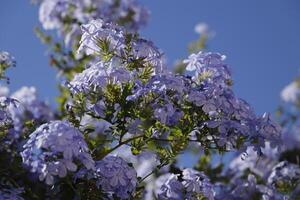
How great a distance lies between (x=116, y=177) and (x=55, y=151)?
1.21ft

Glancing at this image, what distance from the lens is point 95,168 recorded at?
8.63ft

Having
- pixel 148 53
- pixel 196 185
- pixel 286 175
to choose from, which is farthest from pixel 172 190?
pixel 286 175

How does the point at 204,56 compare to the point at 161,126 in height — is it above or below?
above

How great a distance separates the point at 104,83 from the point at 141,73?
25cm

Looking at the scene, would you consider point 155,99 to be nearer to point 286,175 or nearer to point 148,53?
point 148,53

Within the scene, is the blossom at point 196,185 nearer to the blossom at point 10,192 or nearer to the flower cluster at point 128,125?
the flower cluster at point 128,125

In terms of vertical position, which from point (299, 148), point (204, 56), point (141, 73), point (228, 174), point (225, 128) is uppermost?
point (299, 148)

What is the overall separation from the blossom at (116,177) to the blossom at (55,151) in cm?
16

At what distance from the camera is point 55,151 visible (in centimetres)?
238

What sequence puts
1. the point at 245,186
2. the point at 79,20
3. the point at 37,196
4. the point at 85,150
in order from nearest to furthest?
the point at 85,150, the point at 37,196, the point at 245,186, the point at 79,20

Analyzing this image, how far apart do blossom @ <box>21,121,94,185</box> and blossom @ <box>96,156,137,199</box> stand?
16 centimetres

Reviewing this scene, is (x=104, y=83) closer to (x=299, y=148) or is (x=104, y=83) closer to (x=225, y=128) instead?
(x=225, y=128)

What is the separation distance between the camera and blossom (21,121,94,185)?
2361 millimetres

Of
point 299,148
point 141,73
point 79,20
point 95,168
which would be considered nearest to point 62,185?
point 95,168
